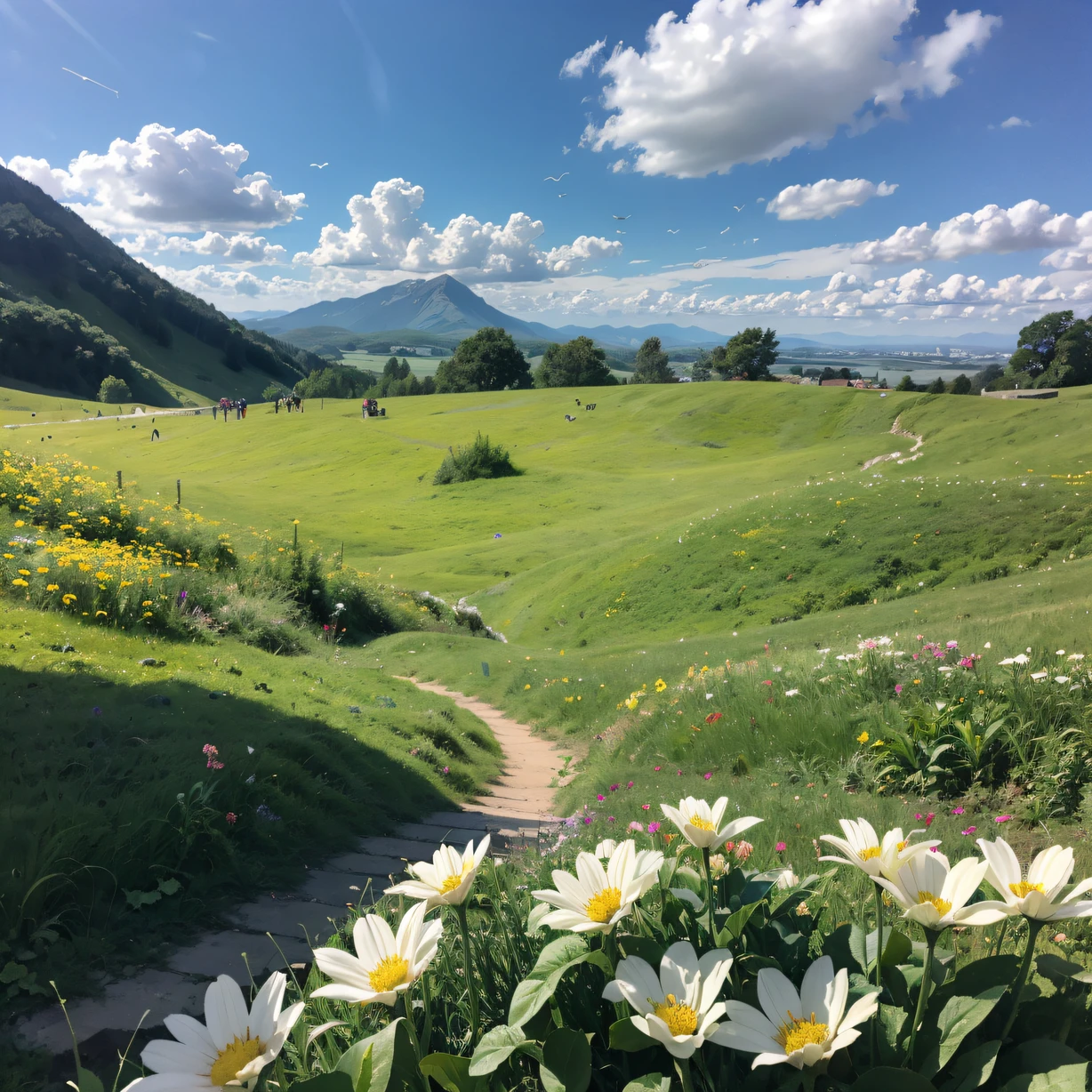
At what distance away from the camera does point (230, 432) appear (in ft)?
260

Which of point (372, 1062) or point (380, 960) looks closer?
point (372, 1062)

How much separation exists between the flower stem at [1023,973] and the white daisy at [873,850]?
21cm

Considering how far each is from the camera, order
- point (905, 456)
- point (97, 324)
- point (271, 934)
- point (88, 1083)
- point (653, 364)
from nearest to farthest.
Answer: point (88, 1083)
point (271, 934)
point (905, 456)
point (653, 364)
point (97, 324)

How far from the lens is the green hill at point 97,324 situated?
12225 cm

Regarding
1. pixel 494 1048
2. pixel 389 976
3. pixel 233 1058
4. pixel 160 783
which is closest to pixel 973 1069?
pixel 494 1048

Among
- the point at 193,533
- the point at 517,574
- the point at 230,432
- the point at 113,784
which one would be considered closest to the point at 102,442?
the point at 230,432

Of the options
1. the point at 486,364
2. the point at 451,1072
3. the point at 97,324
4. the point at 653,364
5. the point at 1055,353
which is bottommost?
the point at 451,1072

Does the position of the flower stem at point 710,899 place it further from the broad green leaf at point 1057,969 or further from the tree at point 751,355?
the tree at point 751,355

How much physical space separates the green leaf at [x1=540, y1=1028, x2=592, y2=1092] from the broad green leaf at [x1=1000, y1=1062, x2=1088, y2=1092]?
831 mm

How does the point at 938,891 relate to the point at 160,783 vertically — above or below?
above

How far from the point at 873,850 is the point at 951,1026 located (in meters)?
0.36

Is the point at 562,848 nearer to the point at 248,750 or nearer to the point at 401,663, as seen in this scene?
the point at 248,750

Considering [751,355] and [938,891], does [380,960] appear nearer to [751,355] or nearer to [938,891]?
[938,891]

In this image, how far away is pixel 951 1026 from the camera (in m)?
1.47
